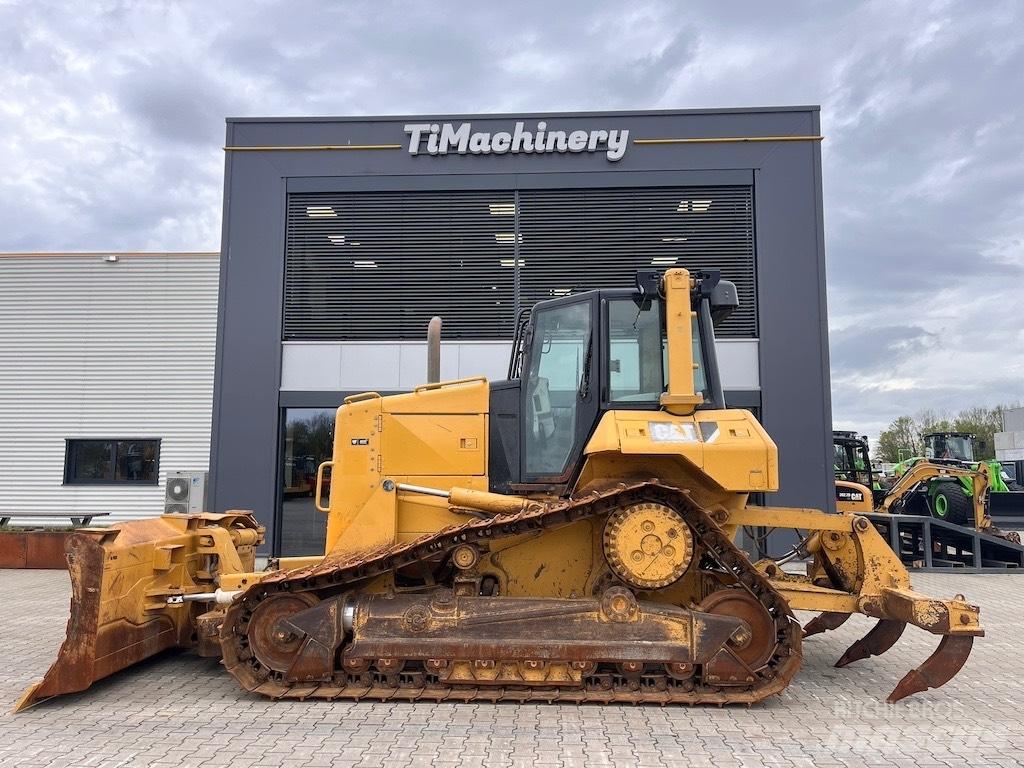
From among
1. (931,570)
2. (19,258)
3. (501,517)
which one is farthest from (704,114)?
(19,258)

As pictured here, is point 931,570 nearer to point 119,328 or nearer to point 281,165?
point 281,165

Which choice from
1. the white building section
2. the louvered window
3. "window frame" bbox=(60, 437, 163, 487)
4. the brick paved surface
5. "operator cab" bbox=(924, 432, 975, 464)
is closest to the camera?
the brick paved surface

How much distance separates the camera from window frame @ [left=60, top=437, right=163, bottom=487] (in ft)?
54.5

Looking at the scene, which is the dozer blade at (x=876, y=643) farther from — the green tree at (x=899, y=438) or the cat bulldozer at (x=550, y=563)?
the green tree at (x=899, y=438)

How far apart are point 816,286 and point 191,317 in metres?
14.3

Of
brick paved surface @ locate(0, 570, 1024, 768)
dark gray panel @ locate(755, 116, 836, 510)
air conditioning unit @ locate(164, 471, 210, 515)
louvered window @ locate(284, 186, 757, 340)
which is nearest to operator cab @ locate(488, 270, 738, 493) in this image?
brick paved surface @ locate(0, 570, 1024, 768)

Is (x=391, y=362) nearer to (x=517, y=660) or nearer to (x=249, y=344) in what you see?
(x=249, y=344)

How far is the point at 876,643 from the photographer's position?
632 cm

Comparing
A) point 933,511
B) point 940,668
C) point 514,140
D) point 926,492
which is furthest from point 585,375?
point 926,492

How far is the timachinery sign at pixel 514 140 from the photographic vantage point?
1346 centimetres

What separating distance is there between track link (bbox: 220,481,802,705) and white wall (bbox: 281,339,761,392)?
794 cm

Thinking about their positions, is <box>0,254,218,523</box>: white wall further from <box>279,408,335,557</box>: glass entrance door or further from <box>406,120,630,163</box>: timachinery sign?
<box>406,120,630,163</box>: timachinery sign

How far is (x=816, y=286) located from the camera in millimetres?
13094

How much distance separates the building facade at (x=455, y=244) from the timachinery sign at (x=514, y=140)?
4cm
